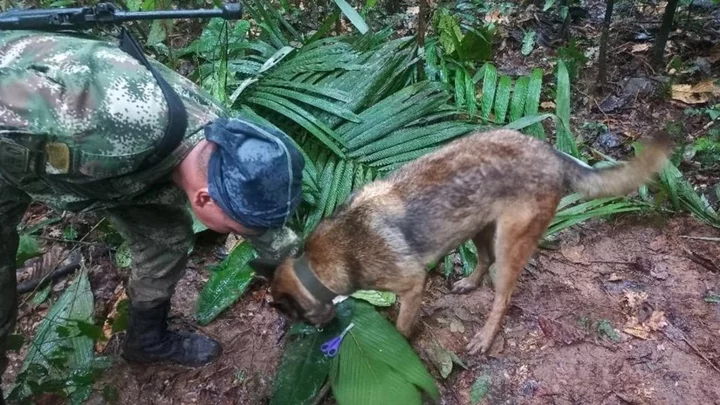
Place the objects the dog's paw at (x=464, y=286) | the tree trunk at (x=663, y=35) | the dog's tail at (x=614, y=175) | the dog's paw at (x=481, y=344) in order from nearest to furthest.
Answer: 1. the dog's tail at (x=614, y=175)
2. the dog's paw at (x=481, y=344)
3. the dog's paw at (x=464, y=286)
4. the tree trunk at (x=663, y=35)

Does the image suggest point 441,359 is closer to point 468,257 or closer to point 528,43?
point 468,257

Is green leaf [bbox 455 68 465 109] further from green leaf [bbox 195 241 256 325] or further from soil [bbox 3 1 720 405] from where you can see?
green leaf [bbox 195 241 256 325]

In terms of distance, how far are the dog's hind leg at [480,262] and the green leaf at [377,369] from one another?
80cm

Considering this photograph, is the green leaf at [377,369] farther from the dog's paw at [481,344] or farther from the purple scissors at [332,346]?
the dog's paw at [481,344]

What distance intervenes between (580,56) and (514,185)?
3.02m

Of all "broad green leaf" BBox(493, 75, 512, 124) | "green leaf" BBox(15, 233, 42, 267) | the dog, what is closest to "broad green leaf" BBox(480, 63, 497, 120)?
"broad green leaf" BBox(493, 75, 512, 124)

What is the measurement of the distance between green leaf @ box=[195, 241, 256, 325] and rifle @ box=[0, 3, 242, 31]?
1.72 meters

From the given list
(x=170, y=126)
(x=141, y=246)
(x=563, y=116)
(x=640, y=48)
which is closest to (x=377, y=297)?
(x=141, y=246)

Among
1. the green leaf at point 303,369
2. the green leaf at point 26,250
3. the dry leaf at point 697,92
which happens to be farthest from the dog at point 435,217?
the dry leaf at point 697,92

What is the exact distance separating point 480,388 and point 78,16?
2897mm

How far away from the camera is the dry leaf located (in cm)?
552

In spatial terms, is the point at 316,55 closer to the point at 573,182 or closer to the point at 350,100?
the point at 350,100

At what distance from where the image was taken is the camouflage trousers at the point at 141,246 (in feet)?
9.60

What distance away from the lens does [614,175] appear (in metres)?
3.54
